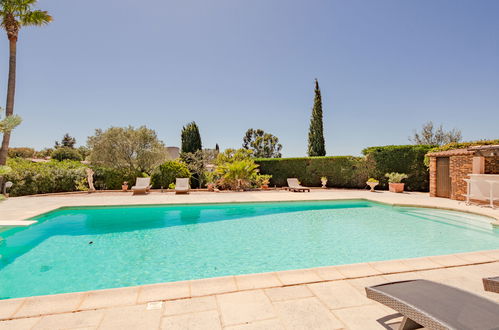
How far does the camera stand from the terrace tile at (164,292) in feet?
9.70

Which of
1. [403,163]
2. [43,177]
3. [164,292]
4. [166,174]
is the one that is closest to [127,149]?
[166,174]

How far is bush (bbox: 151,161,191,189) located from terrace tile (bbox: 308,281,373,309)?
51.9 feet

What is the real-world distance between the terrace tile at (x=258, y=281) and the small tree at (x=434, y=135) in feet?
132

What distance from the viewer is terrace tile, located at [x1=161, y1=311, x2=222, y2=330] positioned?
240 cm

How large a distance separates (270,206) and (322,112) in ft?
53.0

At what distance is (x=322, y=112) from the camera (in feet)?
81.0

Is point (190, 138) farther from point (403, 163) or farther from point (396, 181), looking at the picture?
point (403, 163)

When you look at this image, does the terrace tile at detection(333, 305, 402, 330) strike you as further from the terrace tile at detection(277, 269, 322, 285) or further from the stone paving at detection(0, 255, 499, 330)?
the terrace tile at detection(277, 269, 322, 285)

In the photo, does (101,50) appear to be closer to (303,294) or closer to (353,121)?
(303,294)

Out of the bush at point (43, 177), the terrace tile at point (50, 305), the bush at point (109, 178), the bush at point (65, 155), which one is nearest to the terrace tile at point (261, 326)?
the terrace tile at point (50, 305)

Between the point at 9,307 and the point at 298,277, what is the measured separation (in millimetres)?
3588

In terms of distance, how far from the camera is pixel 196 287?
3.24 metres

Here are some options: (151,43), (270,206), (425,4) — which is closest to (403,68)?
(425,4)

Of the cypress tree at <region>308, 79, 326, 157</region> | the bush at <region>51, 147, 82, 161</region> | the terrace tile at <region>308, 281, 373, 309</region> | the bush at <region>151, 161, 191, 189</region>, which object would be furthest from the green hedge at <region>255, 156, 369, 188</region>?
the bush at <region>51, 147, 82, 161</region>
